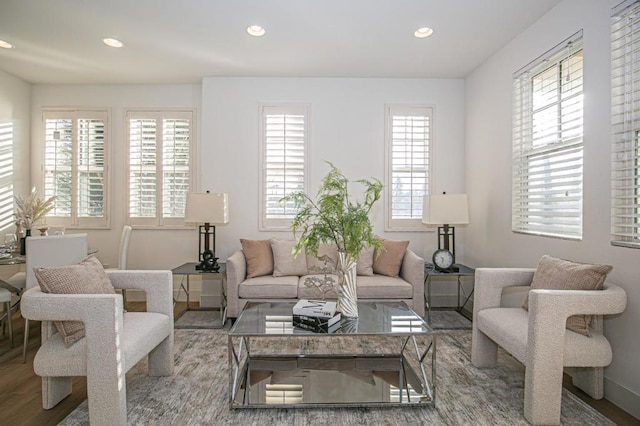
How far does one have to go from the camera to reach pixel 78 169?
4879 mm

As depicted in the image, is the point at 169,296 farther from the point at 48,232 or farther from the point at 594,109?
the point at 594,109

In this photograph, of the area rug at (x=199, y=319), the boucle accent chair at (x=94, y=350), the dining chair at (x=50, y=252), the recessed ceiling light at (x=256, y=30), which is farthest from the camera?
the area rug at (x=199, y=319)

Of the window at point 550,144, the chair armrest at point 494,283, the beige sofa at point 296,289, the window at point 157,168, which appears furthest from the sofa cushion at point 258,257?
the window at point 550,144

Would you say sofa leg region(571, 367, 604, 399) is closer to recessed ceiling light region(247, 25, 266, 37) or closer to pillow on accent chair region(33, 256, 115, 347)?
pillow on accent chair region(33, 256, 115, 347)

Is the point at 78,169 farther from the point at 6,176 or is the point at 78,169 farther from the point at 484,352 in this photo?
the point at 484,352

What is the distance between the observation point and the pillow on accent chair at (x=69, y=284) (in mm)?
2115

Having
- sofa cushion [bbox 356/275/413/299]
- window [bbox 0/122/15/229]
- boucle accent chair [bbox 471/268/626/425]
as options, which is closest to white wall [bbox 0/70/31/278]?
window [bbox 0/122/15/229]

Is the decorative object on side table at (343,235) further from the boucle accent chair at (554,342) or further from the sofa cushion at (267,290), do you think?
the sofa cushion at (267,290)

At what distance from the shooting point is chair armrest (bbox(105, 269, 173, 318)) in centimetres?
269

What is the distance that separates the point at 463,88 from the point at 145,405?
467cm

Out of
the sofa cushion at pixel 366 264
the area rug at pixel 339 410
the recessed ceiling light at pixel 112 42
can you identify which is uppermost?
the recessed ceiling light at pixel 112 42

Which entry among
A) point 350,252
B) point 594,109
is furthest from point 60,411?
point 594,109

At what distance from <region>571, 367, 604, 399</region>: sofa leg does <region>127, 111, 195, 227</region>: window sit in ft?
14.2

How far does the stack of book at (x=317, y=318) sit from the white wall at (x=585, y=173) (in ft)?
5.97
